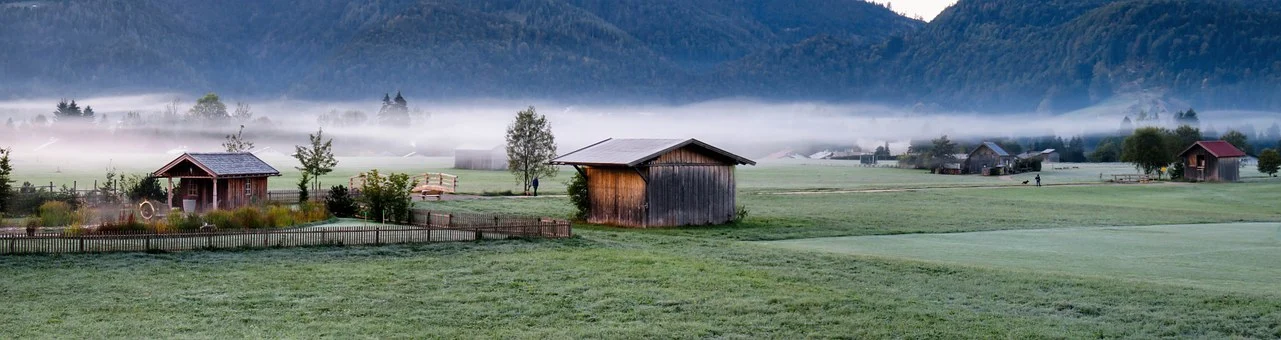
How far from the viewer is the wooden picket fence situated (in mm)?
29312

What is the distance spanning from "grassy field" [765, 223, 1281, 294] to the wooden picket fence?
868 cm

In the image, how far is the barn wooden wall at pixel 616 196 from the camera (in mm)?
45375

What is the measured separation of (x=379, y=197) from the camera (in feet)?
148

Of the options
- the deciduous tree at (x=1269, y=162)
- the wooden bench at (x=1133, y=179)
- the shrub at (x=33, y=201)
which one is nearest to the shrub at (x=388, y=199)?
the shrub at (x=33, y=201)

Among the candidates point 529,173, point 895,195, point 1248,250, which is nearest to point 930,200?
point 895,195

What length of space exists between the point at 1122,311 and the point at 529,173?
59.9 metres

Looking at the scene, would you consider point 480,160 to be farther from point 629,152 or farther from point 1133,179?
point 629,152

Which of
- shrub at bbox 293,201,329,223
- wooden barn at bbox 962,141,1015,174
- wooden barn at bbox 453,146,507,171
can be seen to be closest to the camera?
shrub at bbox 293,201,329,223

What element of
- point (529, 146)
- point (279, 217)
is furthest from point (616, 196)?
point (529, 146)

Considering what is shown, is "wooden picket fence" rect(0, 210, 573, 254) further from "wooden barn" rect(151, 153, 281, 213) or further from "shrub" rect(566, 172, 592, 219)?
"wooden barn" rect(151, 153, 281, 213)

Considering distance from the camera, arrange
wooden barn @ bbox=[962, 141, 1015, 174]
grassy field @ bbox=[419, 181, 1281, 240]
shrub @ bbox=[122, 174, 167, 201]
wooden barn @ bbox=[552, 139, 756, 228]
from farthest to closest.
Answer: wooden barn @ bbox=[962, 141, 1015, 174] < shrub @ bbox=[122, 174, 167, 201] < grassy field @ bbox=[419, 181, 1281, 240] < wooden barn @ bbox=[552, 139, 756, 228]

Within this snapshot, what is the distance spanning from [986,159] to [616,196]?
100386 mm

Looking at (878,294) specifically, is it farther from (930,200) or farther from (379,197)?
(930,200)

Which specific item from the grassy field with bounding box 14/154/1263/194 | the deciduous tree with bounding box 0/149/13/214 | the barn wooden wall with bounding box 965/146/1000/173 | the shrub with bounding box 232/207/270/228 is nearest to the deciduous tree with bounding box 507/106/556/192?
the grassy field with bounding box 14/154/1263/194
